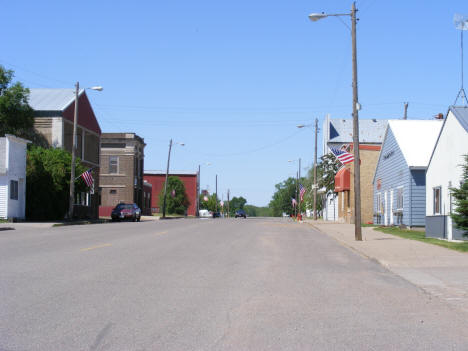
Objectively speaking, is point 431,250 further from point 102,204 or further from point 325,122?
point 325,122

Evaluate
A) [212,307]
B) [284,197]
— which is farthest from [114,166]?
[284,197]

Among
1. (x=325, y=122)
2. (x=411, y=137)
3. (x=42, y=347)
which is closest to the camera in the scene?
(x=42, y=347)

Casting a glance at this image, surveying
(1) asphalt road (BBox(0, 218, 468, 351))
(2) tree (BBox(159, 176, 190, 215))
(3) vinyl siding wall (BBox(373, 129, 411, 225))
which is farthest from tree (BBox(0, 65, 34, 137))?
(2) tree (BBox(159, 176, 190, 215))

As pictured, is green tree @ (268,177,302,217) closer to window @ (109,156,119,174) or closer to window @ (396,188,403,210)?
window @ (109,156,119,174)

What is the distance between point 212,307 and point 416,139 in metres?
28.1

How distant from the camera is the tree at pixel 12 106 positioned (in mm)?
40031

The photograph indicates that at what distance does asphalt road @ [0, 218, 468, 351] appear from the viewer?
6332 mm

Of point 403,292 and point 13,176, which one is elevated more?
point 13,176

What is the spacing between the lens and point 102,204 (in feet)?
230

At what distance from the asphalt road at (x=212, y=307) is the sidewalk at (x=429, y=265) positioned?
1.26ft

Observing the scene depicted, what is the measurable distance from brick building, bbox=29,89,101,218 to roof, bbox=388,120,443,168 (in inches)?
878

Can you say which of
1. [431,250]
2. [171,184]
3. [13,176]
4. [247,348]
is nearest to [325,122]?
[171,184]

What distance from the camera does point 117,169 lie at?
228ft

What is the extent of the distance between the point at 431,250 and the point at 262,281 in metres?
8.96
